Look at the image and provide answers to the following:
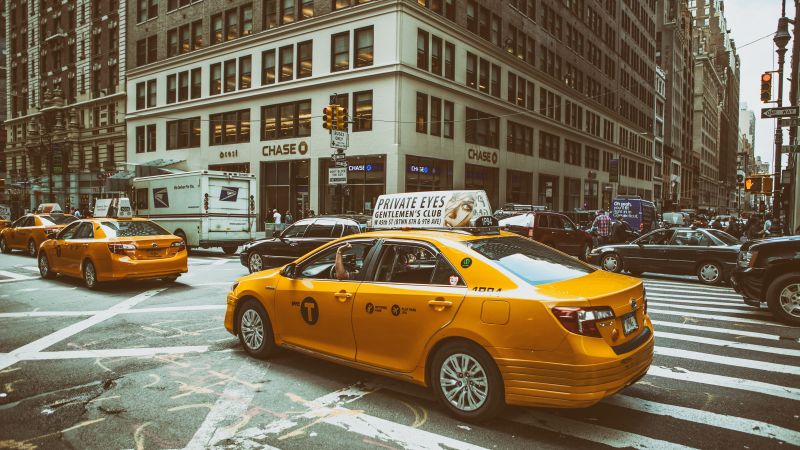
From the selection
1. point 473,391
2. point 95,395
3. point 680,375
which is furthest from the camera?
point 680,375

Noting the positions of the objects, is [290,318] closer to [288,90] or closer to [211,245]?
[211,245]

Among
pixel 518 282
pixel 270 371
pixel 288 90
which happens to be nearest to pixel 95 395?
pixel 270 371

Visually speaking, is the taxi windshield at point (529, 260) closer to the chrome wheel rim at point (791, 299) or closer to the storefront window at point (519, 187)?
the chrome wheel rim at point (791, 299)

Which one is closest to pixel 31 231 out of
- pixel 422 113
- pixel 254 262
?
pixel 254 262

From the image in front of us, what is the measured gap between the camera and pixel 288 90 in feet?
102

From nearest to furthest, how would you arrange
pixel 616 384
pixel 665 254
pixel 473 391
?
pixel 616 384 → pixel 473 391 → pixel 665 254

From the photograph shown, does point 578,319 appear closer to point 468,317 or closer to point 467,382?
point 468,317

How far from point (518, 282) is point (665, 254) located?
38.7 feet

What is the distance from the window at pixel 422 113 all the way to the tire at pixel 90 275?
19.7 metres

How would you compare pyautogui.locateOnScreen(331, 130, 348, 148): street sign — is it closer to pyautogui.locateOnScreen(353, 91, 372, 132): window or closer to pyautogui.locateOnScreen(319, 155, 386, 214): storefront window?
pyautogui.locateOnScreen(319, 155, 386, 214): storefront window

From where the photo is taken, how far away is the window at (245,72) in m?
33.5

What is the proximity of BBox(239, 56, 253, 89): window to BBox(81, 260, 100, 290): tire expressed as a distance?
24.3m

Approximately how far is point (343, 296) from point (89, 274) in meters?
8.70

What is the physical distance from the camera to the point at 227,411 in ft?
15.2
